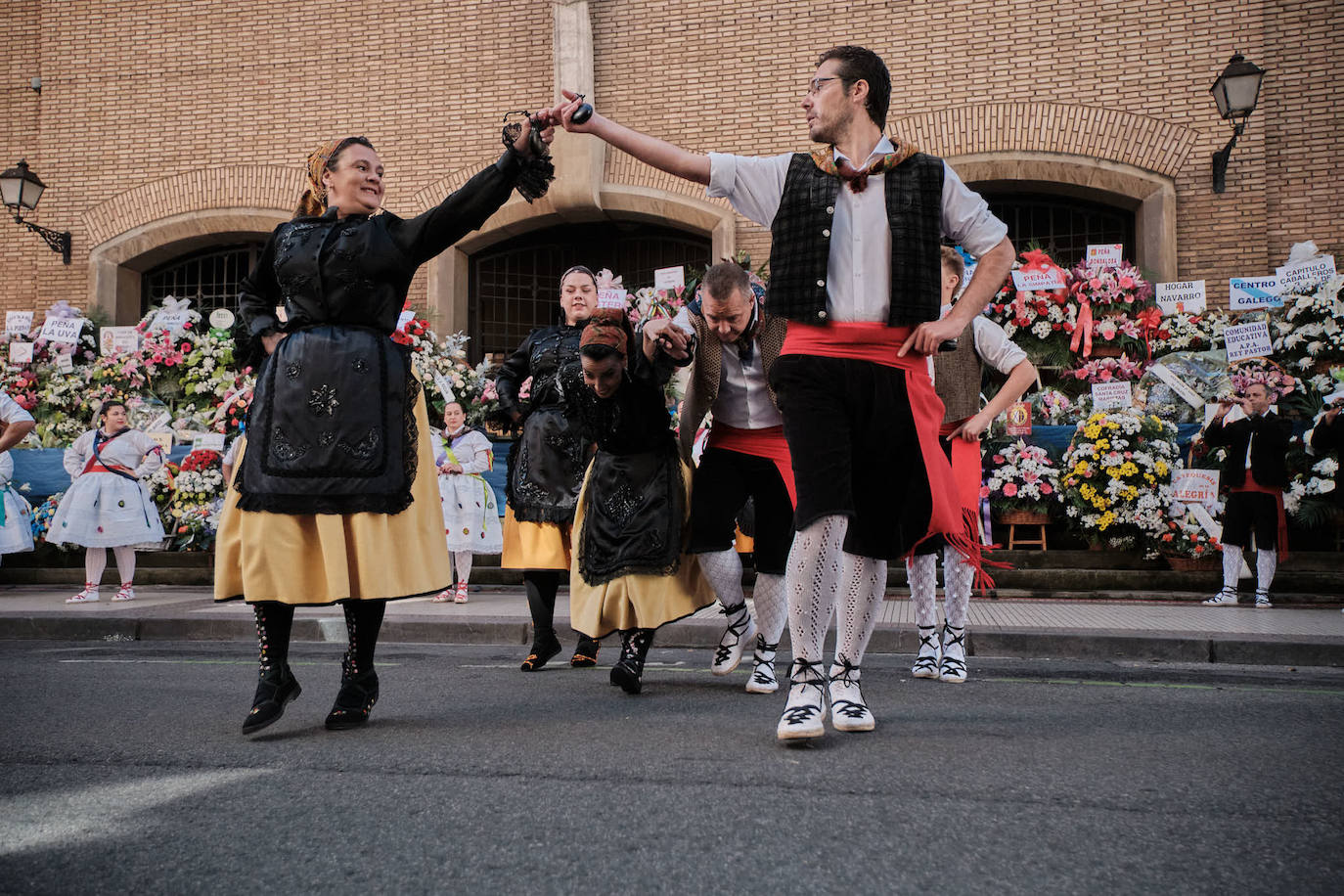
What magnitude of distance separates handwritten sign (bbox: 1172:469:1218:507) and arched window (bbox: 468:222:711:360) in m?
8.26

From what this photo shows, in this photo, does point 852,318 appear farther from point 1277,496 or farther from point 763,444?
point 1277,496

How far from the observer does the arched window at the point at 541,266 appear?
55.0ft

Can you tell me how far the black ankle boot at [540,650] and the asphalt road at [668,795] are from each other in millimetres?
928

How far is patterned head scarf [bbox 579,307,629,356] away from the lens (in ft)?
16.1

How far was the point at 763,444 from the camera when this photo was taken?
199 inches

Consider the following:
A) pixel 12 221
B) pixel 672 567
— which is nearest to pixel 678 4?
pixel 12 221

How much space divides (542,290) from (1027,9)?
298 inches

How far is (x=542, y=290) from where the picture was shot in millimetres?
17188

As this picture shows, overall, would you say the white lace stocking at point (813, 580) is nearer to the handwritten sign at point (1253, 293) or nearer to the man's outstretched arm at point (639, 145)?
the man's outstretched arm at point (639, 145)

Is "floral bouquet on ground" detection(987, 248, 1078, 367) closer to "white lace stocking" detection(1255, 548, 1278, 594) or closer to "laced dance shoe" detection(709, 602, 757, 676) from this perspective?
"white lace stocking" detection(1255, 548, 1278, 594)

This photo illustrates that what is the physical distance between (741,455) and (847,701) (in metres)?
1.48

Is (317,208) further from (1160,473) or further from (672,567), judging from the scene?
(1160,473)

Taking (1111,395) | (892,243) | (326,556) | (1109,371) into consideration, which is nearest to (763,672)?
(326,556)

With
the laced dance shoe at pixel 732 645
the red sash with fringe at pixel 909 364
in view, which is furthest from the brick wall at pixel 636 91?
the red sash with fringe at pixel 909 364
